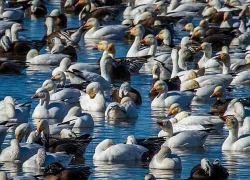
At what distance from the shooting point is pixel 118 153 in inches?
900

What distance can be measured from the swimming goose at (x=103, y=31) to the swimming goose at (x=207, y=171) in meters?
19.0

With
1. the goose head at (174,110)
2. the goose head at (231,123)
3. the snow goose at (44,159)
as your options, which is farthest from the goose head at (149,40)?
the snow goose at (44,159)

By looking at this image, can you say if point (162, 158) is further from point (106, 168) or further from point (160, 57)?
point (160, 57)

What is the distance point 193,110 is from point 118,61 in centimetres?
520

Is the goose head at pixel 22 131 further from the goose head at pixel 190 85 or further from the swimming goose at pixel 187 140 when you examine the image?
the goose head at pixel 190 85

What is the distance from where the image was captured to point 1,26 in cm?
4166

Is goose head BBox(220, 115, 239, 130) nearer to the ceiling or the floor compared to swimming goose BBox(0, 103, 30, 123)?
nearer to the ceiling

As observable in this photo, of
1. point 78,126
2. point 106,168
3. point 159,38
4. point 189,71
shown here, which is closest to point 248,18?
point 159,38

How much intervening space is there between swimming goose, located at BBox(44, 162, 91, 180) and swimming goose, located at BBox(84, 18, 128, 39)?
19.1m

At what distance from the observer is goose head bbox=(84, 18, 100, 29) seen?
4072 cm

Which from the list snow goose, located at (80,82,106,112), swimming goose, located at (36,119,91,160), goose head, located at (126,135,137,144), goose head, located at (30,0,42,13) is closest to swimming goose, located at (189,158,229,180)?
goose head, located at (126,135,137,144)

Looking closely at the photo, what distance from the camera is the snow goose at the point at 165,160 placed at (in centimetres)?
2217

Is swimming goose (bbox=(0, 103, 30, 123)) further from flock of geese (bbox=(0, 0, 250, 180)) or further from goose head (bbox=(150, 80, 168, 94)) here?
goose head (bbox=(150, 80, 168, 94))

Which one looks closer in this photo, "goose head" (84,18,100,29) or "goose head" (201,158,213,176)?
"goose head" (201,158,213,176)
